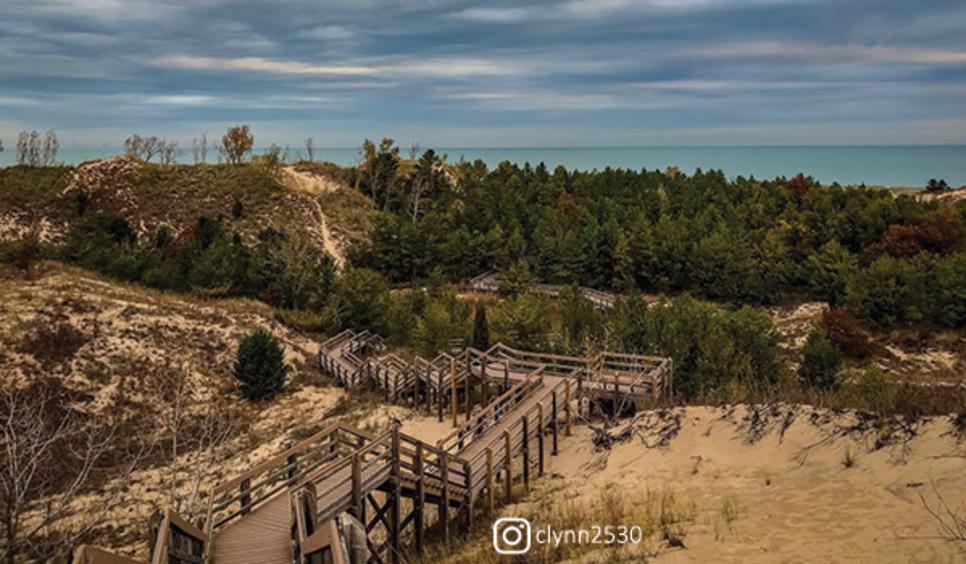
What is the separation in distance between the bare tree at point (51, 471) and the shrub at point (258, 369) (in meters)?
5.45

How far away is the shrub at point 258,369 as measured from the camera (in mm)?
27031

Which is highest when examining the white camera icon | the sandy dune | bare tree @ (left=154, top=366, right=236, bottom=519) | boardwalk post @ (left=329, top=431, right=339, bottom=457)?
the sandy dune

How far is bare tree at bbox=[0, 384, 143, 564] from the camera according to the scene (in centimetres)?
1398

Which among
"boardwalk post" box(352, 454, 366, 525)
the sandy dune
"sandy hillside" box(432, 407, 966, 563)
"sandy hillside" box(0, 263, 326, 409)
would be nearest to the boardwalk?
"boardwalk post" box(352, 454, 366, 525)

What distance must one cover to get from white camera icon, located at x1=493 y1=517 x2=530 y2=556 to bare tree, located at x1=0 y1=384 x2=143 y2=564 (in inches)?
297

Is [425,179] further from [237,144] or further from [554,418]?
[554,418]

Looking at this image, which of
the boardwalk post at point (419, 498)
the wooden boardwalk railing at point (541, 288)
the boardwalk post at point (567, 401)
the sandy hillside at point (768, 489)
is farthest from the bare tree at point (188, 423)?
the wooden boardwalk railing at point (541, 288)

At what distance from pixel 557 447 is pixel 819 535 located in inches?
402

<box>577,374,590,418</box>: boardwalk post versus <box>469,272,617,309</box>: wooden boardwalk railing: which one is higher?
<box>577,374,590,418</box>: boardwalk post

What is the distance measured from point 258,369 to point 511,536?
18413mm

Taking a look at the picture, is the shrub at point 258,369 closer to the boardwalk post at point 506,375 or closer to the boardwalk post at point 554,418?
the boardwalk post at point 506,375

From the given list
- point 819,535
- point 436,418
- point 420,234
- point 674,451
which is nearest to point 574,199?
point 420,234

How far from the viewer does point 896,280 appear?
147 ft

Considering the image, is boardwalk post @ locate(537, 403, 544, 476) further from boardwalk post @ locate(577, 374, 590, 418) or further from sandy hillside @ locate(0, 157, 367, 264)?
sandy hillside @ locate(0, 157, 367, 264)
